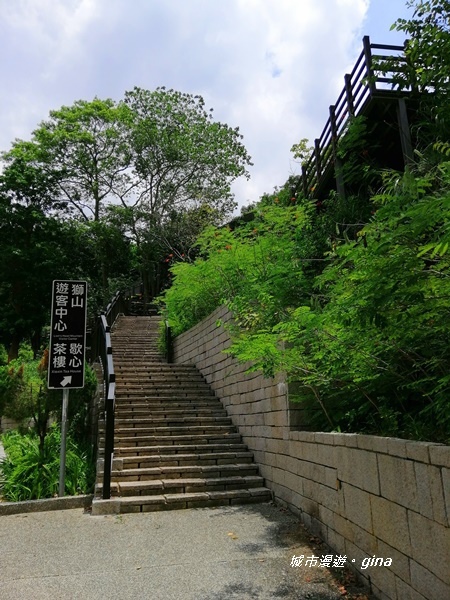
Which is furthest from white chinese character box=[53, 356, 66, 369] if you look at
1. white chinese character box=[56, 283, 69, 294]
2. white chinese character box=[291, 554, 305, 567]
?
white chinese character box=[291, 554, 305, 567]

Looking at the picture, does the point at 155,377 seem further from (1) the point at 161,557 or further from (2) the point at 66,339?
(1) the point at 161,557

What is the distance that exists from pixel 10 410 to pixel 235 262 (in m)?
4.24

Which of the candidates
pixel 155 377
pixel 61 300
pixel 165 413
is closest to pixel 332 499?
pixel 165 413

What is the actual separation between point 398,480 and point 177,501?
3.37 metres

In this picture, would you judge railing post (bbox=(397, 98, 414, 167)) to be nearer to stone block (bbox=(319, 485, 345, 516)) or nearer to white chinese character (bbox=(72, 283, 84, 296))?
white chinese character (bbox=(72, 283, 84, 296))

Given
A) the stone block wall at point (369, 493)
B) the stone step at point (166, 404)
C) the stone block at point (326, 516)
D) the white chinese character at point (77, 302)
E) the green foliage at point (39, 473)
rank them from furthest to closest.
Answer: the stone step at point (166, 404), the white chinese character at point (77, 302), the green foliage at point (39, 473), the stone block at point (326, 516), the stone block wall at point (369, 493)

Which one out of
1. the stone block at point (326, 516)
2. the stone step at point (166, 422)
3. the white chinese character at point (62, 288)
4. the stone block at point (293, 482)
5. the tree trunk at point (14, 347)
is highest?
the tree trunk at point (14, 347)

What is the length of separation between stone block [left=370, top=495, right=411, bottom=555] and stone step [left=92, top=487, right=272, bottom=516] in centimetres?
275

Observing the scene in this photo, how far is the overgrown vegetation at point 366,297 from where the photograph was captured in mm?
2678

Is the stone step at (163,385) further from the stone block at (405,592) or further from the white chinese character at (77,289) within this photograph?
the stone block at (405,592)

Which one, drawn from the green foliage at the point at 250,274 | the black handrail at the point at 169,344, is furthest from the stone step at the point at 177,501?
the black handrail at the point at 169,344

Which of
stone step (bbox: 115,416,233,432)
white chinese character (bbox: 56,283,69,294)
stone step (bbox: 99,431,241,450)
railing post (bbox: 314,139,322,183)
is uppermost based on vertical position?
railing post (bbox: 314,139,322,183)

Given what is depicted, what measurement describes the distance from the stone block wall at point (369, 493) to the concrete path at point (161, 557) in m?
0.28

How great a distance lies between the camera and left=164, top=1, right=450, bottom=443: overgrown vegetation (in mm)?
2678
